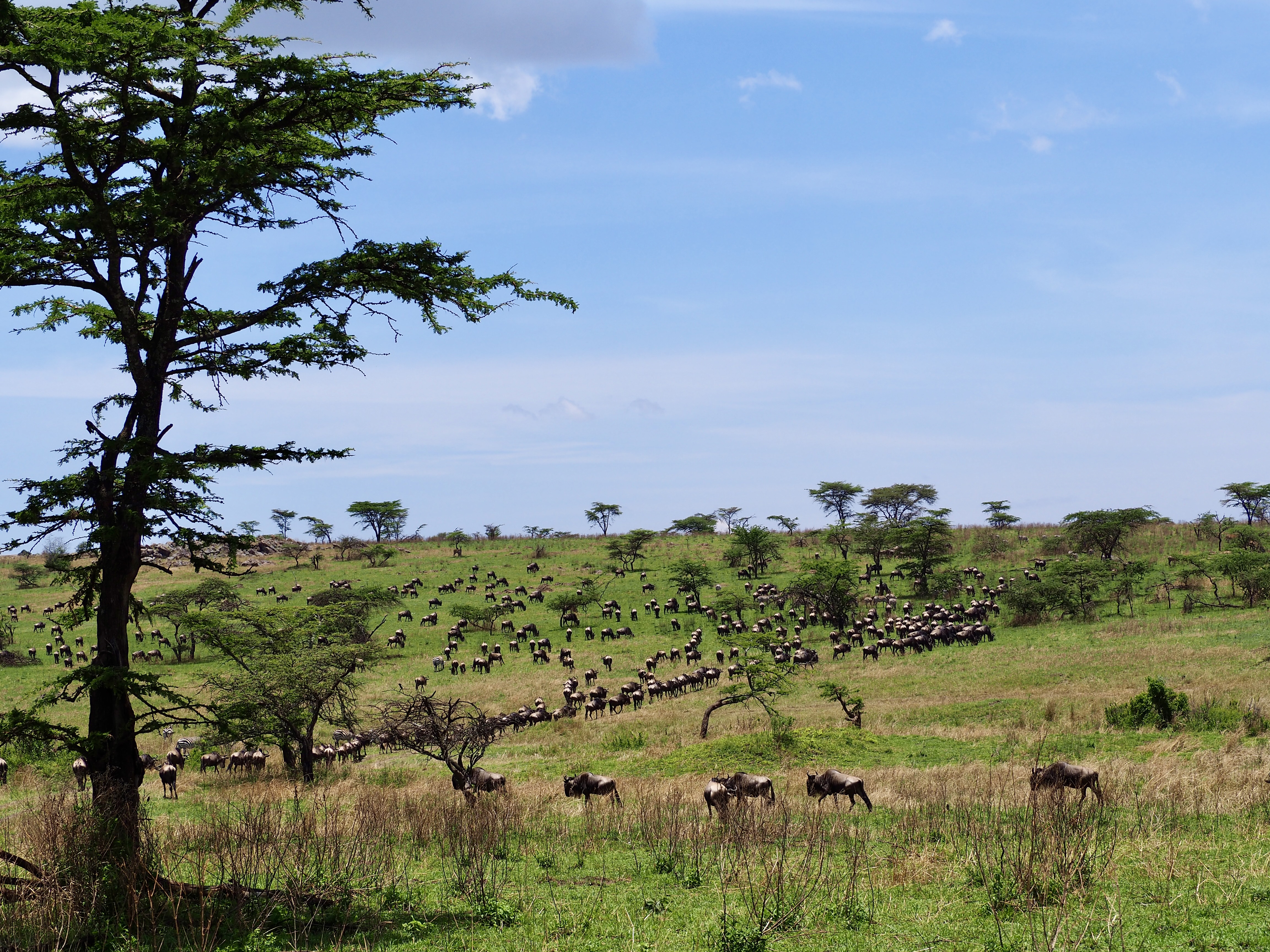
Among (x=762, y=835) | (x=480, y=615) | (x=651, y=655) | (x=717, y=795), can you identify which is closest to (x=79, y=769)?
(x=717, y=795)

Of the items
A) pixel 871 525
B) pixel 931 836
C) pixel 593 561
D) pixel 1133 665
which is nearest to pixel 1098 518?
pixel 871 525

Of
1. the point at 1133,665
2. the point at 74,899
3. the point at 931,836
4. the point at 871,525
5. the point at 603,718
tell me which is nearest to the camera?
the point at 74,899

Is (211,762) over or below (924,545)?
below

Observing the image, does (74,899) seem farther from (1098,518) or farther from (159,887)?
(1098,518)

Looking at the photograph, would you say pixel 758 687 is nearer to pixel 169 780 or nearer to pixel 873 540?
pixel 169 780

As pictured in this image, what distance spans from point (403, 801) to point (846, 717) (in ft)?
57.2

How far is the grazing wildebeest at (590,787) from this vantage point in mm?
18906

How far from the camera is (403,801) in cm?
1814

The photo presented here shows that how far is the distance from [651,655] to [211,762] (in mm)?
28920

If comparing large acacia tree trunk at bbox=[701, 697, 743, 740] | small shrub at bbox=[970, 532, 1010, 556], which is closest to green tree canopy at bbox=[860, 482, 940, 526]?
small shrub at bbox=[970, 532, 1010, 556]

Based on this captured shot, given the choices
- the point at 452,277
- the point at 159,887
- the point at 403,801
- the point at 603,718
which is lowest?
the point at 603,718

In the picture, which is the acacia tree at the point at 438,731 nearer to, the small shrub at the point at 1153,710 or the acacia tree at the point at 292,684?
the acacia tree at the point at 292,684

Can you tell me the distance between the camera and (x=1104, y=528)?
67.8m

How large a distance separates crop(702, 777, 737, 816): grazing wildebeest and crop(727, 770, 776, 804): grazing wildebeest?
133 millimetres
